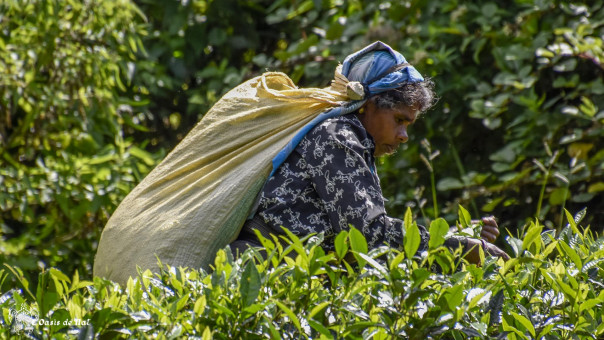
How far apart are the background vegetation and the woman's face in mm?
890

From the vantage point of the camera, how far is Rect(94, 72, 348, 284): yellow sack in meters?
2.53

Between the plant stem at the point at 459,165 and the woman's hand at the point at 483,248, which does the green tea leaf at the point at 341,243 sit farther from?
the plant stem at the point at 459,165

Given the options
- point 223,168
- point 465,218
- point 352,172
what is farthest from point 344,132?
point 465,218

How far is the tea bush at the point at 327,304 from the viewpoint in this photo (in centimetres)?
170

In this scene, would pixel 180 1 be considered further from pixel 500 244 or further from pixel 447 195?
pixel 500 244

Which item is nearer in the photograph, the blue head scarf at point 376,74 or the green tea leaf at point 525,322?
the green tea leaf at point 525,322

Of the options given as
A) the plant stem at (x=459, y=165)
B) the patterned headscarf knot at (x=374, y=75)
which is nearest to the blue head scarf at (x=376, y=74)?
the patterned headscarf knot at (x=374, y=75)

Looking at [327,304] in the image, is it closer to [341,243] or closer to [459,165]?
[341,243]

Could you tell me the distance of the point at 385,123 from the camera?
2859 millimetres

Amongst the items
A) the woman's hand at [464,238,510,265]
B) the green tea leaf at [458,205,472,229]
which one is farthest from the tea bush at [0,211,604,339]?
the woman's hand at [464,238,510,265]

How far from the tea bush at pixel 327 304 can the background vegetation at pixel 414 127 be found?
192 centimetres

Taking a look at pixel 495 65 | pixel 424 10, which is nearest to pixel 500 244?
pixel 495 65

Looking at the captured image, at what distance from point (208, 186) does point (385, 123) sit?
66 cm

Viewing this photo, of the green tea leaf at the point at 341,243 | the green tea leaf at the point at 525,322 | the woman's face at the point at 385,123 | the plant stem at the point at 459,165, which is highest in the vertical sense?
the green tea leaf at the point at 341,243
